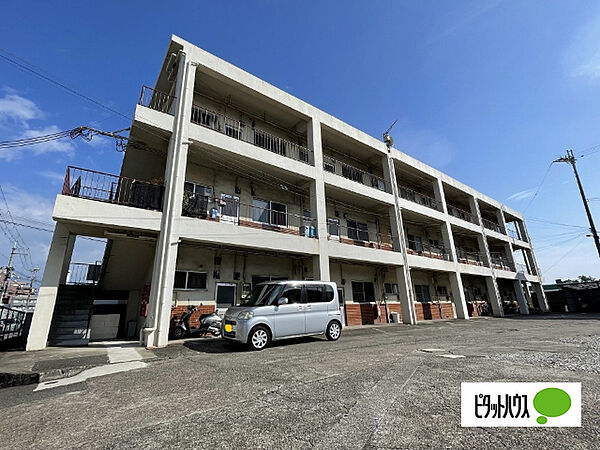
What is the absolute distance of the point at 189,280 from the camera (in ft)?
35.1

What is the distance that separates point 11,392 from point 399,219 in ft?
52.8

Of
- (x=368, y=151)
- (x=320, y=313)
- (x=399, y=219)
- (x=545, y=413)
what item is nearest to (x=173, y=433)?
(x=545, y=413)

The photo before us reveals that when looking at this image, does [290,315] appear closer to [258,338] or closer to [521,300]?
[258,338]

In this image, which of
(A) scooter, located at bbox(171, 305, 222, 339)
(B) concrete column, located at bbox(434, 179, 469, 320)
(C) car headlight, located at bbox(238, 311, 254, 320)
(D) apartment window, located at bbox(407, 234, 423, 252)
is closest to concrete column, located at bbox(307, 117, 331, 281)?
(A) scooter, located at bbox(171, 305, 222, 339)

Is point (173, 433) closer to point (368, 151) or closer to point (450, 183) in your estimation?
point (368, 151)

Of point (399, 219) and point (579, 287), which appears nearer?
point (399, 219)

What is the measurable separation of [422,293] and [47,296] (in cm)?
1969

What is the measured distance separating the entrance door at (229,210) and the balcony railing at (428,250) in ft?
42.0

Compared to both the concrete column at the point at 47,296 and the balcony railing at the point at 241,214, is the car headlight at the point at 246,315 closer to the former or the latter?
the balcony railing at the point at 241,214

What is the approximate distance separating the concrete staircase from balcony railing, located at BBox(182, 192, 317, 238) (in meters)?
5.27

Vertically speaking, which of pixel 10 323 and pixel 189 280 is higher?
pixel 189 280

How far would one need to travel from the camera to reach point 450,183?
22.0m

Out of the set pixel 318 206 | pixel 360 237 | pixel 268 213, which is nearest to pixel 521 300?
pixel 360 237

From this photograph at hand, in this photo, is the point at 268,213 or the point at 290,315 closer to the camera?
the point at 290,315
